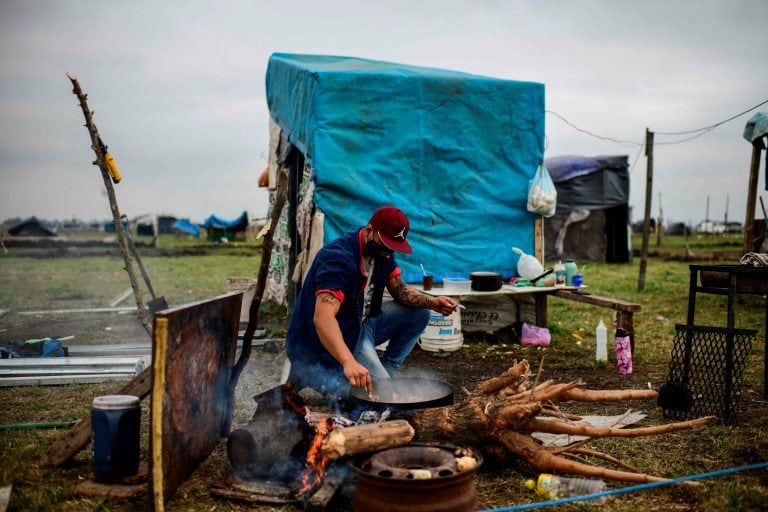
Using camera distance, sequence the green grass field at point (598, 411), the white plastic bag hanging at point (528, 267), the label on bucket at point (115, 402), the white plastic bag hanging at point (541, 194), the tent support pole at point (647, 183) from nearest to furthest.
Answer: the green grass field at point (598, 411) < the label on bucket at point (115, 402) < the white plastic bag hanging at point (528, 267) < the white plastic bag hanging at point (541, 194) < the tent support pole at point (647, 183)

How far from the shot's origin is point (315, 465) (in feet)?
11.4

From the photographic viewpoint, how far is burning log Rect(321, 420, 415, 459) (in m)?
3.20

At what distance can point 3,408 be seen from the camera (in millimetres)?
4992

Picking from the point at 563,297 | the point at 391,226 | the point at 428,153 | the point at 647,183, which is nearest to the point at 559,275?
the point at 563,297

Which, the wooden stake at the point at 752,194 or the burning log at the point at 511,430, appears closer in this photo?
the burning log at the point at 511,430

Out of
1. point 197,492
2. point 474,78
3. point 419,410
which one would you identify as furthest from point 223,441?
point 474,78

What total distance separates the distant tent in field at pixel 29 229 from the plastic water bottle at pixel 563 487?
4057 cm

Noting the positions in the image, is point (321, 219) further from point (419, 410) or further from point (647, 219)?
point (647, 219)

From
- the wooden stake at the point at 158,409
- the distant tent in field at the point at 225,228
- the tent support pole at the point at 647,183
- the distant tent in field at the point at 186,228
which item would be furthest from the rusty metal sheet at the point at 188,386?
the distant tent in field at the point at 186,228

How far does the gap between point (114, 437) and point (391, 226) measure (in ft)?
7.00

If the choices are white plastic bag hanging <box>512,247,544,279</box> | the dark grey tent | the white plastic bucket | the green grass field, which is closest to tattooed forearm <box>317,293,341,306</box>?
the green grass field

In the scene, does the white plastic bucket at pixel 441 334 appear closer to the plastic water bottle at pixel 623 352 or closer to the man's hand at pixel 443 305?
the plastic water bottle at pixel 623 352

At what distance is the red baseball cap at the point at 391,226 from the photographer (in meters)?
4.09

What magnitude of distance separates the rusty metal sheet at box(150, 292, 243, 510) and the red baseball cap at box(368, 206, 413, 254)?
1.13m
